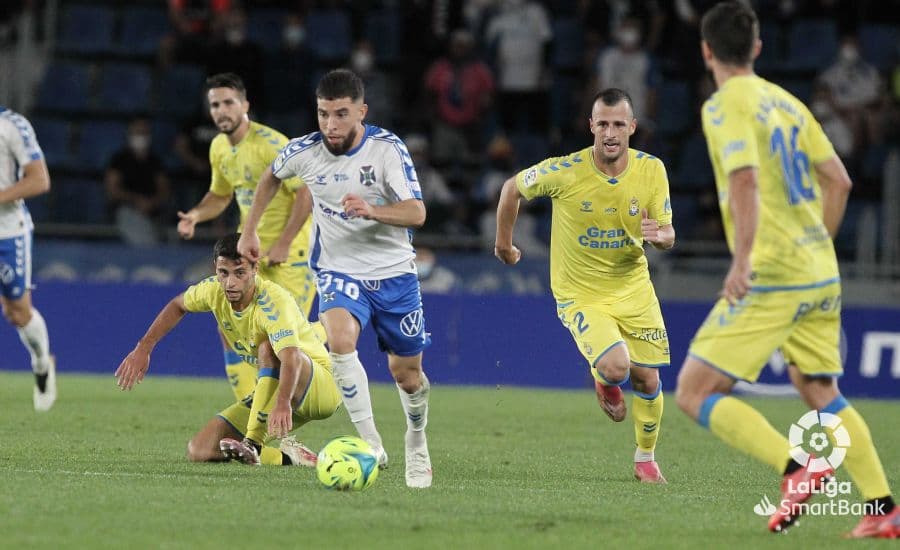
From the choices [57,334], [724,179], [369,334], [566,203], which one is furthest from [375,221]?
[57,334]

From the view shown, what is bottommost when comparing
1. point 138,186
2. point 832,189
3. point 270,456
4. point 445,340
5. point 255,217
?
point 445,340

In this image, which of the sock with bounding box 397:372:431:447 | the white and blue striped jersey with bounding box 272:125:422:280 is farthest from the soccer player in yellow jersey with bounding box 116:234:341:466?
the sock with bounding box 397:372:431:447

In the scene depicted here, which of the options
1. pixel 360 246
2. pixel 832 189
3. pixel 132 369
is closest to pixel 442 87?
pixel 360 246

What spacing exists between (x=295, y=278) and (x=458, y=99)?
887 centimetres

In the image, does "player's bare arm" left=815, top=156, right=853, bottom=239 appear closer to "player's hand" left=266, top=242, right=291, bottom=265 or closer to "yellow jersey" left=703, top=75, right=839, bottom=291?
"yellow jersey" left=703, top=75, right=839, bottom=291

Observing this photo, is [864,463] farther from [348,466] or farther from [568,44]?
[568,44]

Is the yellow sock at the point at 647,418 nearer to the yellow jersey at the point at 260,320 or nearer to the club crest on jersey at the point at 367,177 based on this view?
the yellow jersey at the point at 260,320

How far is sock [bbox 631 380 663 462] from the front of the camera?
9219 mm

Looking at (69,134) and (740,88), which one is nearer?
(740,88)

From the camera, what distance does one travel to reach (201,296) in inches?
371

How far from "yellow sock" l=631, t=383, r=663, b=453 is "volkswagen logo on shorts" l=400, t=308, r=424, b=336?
1558mm

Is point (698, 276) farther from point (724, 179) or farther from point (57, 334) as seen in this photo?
point (724, 179)

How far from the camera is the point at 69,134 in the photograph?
2027cm

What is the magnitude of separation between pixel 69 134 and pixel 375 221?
1295 centimetres
